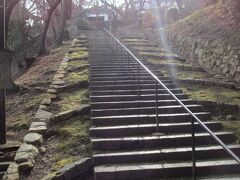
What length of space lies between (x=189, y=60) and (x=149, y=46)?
4.67m

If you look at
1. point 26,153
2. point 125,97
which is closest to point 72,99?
point 125,97

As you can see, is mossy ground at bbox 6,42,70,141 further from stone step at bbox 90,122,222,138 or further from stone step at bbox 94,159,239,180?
stone step at bbox 94,159,239,180

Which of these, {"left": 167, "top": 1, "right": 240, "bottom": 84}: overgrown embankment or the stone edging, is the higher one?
{"left": 167, "top": 1, "right": 240, "bottom": 84}: overgrown embankment

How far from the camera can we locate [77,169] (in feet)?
17.5

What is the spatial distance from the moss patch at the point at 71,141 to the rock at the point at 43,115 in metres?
0.49

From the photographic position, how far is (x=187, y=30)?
616 inches

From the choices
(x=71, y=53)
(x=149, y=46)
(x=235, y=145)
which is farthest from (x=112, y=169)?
(x=149, y=46)

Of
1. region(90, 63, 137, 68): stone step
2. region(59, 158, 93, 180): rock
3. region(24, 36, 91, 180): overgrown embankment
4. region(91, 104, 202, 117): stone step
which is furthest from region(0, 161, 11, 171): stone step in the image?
region(90, 63, 137, 68): stone step

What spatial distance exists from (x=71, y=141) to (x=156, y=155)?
1.50 metres

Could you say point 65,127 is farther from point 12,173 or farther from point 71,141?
point 12,173

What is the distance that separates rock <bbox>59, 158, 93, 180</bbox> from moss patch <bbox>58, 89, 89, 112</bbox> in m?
2.60

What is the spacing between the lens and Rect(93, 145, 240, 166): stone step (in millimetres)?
5578

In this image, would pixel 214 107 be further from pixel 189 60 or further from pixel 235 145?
pixel 189 60

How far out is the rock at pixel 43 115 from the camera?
7.50 m
